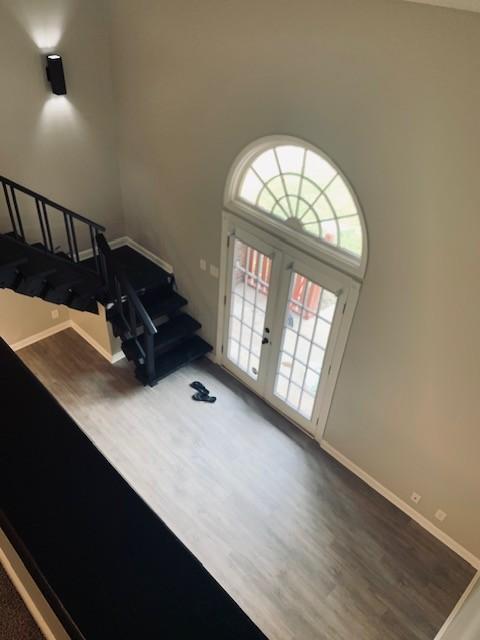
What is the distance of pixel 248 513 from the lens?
452 cm

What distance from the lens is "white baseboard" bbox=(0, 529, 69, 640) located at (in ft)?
4.11

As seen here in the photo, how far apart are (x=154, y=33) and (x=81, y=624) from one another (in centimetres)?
489

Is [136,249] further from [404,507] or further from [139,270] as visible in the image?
[404,507]

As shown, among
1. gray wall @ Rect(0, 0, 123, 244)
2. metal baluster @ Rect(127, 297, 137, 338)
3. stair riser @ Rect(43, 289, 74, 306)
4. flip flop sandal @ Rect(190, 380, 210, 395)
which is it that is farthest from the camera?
flip flop sandal @ Rect(190, 380, 210, 395)

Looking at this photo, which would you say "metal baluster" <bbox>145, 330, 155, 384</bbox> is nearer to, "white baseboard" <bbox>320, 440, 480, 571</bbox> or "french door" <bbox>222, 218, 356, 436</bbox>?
"french door" <bbox>222, 218, 356, 436</bbox>

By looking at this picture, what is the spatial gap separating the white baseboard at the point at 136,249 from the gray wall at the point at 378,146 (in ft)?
2.85

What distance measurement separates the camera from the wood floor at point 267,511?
395 cm

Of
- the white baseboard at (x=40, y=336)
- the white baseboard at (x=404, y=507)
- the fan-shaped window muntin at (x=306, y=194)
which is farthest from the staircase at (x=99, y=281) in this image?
the white baseboard at (x=404, y=507)

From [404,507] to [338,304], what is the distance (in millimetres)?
2073

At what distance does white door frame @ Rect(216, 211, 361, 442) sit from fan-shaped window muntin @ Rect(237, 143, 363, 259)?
19 centimetres

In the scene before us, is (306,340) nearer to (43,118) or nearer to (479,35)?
(479,35)

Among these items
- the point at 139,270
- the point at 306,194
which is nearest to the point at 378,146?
the point at 306,194

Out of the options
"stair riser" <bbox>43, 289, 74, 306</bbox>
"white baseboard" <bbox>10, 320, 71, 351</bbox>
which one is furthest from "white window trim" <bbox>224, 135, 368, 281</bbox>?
"white baseboard" <bbox>10, 320, 71, 351</bbox>

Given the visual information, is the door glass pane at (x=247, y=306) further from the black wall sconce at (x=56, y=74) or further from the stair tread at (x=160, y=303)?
the black wall sconce at (x=56, y=74)
